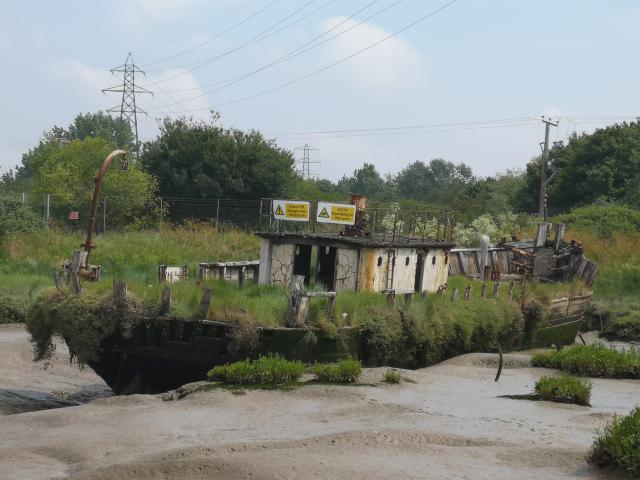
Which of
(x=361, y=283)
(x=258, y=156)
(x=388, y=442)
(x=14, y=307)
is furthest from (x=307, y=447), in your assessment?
(x=258, y=156)

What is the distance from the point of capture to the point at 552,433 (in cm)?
1466

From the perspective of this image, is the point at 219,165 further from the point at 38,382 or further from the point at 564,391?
the point at 564,391

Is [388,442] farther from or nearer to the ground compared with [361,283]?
nearer to the ground

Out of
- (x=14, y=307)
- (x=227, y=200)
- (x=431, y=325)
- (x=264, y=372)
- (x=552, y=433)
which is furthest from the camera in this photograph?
(x=227, y=200)

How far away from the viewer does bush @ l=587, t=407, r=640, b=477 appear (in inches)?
445

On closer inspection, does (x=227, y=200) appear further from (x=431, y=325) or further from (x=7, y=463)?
(x=7, y=463)

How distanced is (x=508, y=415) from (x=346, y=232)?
806 centimetres

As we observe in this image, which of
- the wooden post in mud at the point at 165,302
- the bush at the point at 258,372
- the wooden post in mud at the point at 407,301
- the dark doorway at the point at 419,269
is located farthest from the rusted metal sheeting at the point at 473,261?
the wooden post in mud at the point at 165,302

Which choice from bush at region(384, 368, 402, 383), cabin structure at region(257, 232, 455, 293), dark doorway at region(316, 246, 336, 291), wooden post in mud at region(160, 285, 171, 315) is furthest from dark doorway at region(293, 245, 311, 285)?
wooden post in mud at region(160, 285, 171, 315)

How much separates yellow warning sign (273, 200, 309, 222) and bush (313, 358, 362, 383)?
16.2ft

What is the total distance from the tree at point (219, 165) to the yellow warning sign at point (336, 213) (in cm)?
2638

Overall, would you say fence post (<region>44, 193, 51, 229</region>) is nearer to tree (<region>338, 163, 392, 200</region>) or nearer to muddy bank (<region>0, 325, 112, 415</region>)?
muddy bank (<region>0, 325, 112, 415</region>)

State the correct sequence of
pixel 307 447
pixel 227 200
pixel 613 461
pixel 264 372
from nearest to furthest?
pixel 613 461
pixel 307 447
pixel 264 372
pixel 227 200

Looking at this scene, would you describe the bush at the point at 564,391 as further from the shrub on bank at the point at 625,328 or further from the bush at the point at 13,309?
the shrub on bank at the point at 625,328
